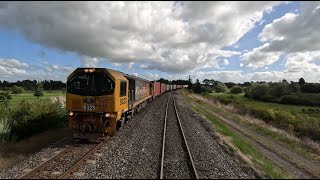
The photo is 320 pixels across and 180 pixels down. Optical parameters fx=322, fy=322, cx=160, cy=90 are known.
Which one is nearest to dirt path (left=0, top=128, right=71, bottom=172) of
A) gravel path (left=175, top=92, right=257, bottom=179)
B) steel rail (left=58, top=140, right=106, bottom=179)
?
steel rail (left=58, top=140, right=106, bottom=179)

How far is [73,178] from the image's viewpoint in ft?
28.8

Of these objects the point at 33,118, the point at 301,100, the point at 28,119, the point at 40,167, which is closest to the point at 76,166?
the point at 40,167

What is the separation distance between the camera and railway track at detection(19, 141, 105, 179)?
352 inches

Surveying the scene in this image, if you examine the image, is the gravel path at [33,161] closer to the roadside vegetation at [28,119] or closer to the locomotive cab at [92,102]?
the locomotive cab at [92,102]

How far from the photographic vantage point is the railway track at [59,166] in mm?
8938

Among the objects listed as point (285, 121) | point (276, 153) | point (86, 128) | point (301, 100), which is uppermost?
point (86, 128)

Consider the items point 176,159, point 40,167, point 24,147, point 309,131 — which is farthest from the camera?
point 309,131

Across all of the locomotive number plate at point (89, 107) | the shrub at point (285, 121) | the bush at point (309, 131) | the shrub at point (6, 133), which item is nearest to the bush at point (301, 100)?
the shrub at point (285, 121)

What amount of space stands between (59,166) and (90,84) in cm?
509

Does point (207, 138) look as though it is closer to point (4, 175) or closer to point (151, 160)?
point (151, 160)

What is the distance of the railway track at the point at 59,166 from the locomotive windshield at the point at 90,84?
111 inches

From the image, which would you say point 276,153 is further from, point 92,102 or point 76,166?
point 76,166

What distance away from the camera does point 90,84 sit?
14367 millimetres

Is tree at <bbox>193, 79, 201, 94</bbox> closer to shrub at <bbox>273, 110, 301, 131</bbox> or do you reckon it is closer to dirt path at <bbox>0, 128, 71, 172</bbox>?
shrub at <bbox>273, 110, 301, 131</bbox>
